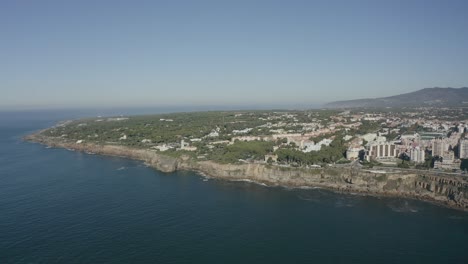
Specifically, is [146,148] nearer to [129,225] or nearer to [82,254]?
[129,225]

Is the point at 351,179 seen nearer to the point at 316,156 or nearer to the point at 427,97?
the point at 316,156

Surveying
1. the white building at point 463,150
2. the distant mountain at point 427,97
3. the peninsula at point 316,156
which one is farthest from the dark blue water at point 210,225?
the distant mountain at point 427,97

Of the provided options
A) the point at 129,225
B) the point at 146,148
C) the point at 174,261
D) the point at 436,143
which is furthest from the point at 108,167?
the point at 436,143

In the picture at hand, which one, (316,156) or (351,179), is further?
(316,156)

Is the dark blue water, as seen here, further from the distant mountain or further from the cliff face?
the distant mountain

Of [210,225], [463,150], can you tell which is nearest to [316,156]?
[463,150]

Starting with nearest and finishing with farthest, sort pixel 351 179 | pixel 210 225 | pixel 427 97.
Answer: pixel 210 225 → pixel 351 179 → pixel 427 97

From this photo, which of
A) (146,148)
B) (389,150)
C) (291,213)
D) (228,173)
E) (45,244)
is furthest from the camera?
(146,148)
